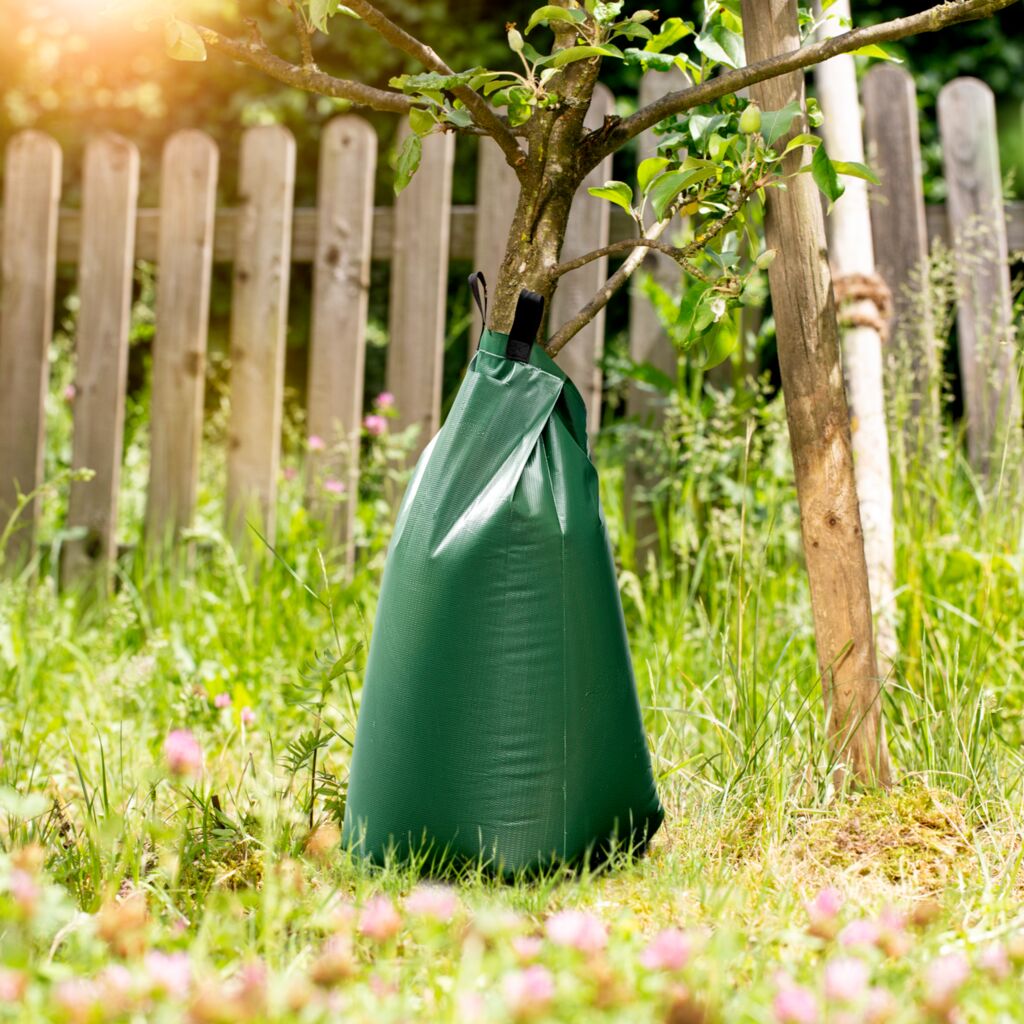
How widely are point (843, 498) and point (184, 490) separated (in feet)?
7.60

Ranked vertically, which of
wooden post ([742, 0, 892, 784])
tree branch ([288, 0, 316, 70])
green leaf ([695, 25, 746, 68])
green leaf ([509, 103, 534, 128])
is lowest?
wooden post ([742, 0, 892, 784])

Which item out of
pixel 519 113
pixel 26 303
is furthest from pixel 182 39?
pixel 26 303

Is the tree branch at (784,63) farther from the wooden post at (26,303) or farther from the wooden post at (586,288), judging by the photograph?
the wooden post at (26,303)

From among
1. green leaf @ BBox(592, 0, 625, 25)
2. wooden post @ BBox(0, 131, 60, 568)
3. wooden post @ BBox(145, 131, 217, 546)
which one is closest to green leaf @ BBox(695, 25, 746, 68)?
green leaf @ BBox(592, 0, 625, 25)

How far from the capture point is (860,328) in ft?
7.99

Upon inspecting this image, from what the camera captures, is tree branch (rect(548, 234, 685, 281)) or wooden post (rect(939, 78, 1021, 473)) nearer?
tree branch (rect(548, 234, 685, 281))

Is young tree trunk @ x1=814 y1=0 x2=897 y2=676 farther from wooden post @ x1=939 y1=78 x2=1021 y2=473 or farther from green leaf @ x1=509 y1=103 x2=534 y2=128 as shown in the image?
green leaf @ x1=509 y1=103 x2=534 y2=128

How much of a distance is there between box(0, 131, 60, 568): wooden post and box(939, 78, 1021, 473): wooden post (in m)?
2.80

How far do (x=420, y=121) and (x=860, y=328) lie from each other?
1276mm

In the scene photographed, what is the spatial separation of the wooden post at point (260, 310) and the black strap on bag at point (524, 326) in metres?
2.03

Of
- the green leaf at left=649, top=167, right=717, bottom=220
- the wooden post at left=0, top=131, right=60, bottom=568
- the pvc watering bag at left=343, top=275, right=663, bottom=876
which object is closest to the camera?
the pvc watering bag at left=343, top=275, right=663, bottom=876

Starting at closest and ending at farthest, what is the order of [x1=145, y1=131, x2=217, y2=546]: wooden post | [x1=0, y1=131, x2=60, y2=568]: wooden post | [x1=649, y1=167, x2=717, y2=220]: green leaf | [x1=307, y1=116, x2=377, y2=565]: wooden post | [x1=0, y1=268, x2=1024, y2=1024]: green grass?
[x1=0, y1=268, x2=1024, y2=1024]: green grass
[x1=649, y1=167, x2=717, y2=220]: green leaf
[x1=307, y1=116, x2=377, y2=565]: wooden post
[x1=145, y1=131, x2=217, y2=546]: wooden post
[x1=0, y1=131, x2=60, y2=568]: wooden post

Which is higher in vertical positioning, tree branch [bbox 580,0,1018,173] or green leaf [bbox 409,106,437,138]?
tree branch [bbox 580,0,1018,173]

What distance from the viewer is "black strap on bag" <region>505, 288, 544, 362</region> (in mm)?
1479
